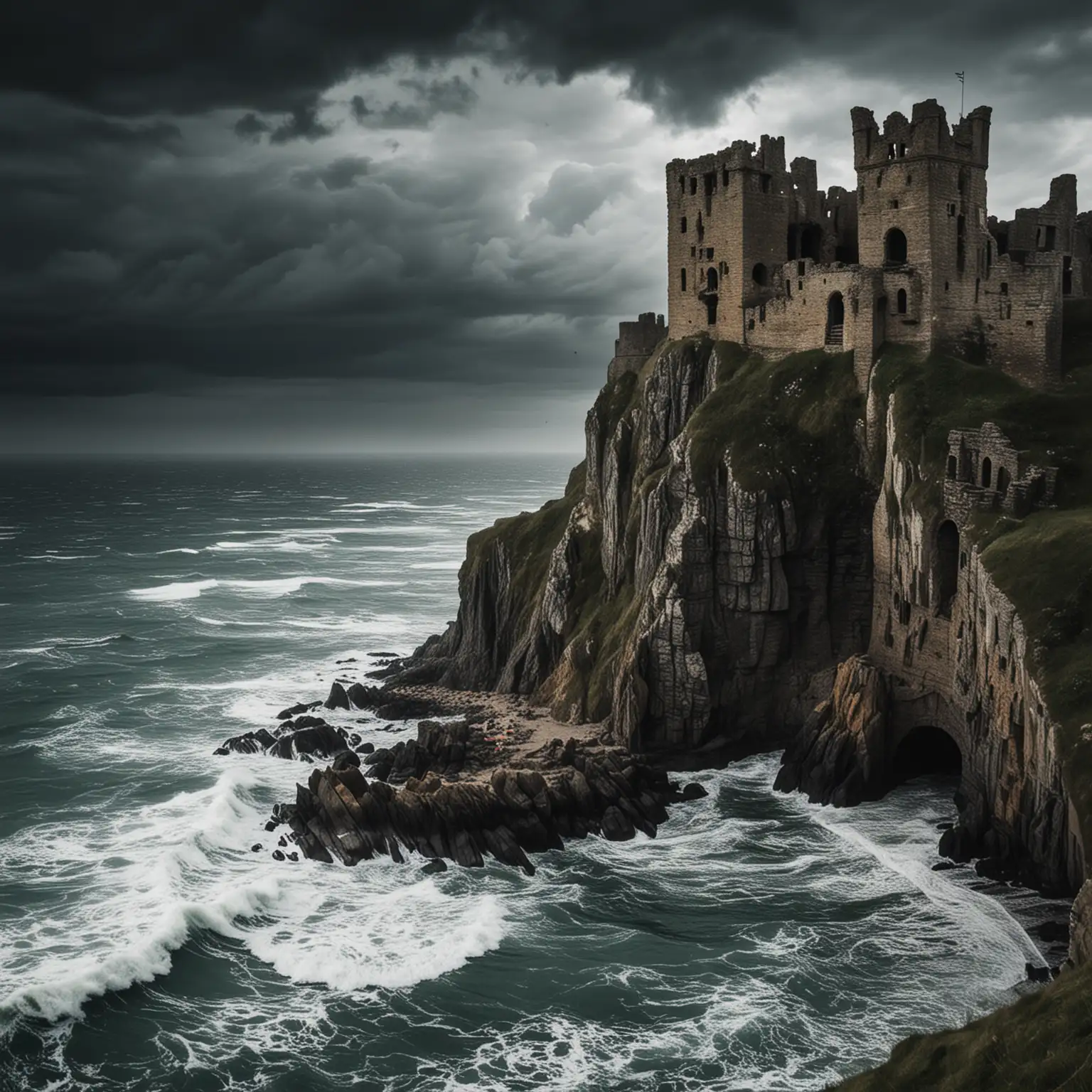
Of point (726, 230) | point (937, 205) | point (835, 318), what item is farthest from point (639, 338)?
point (937, 205)

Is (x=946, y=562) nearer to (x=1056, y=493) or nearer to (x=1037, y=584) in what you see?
(x=1056, y=493)

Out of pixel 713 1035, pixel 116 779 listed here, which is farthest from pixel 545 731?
pixel 713 1035

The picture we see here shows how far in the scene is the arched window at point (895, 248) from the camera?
80375 millimetres

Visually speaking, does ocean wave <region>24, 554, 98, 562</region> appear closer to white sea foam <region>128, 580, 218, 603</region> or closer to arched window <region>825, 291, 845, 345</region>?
white sea foam <region>128, 580, 218, 603</region>

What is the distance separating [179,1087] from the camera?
1516 inches

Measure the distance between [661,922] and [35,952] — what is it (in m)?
25.2

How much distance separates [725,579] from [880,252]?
86.0ft

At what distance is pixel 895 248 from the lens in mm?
81375

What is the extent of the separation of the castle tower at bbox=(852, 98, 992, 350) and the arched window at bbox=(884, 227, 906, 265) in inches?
10.3

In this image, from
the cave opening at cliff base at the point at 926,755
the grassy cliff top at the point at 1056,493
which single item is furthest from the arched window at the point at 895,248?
the cave opening at cliff base at the point at 926,755

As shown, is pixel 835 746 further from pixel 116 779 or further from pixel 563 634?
pixel 116 779

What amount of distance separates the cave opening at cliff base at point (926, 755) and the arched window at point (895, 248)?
32801 millimetres

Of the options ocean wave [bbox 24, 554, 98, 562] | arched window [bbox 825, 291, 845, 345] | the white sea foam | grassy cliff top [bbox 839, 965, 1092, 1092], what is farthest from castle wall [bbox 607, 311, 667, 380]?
ocean wave [bbox 24, 554, 98, 562]

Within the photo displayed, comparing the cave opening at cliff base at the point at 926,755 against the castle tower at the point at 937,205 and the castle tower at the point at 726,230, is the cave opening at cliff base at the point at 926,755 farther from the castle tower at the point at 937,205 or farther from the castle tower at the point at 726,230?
the castle tower at the point at 726,230
